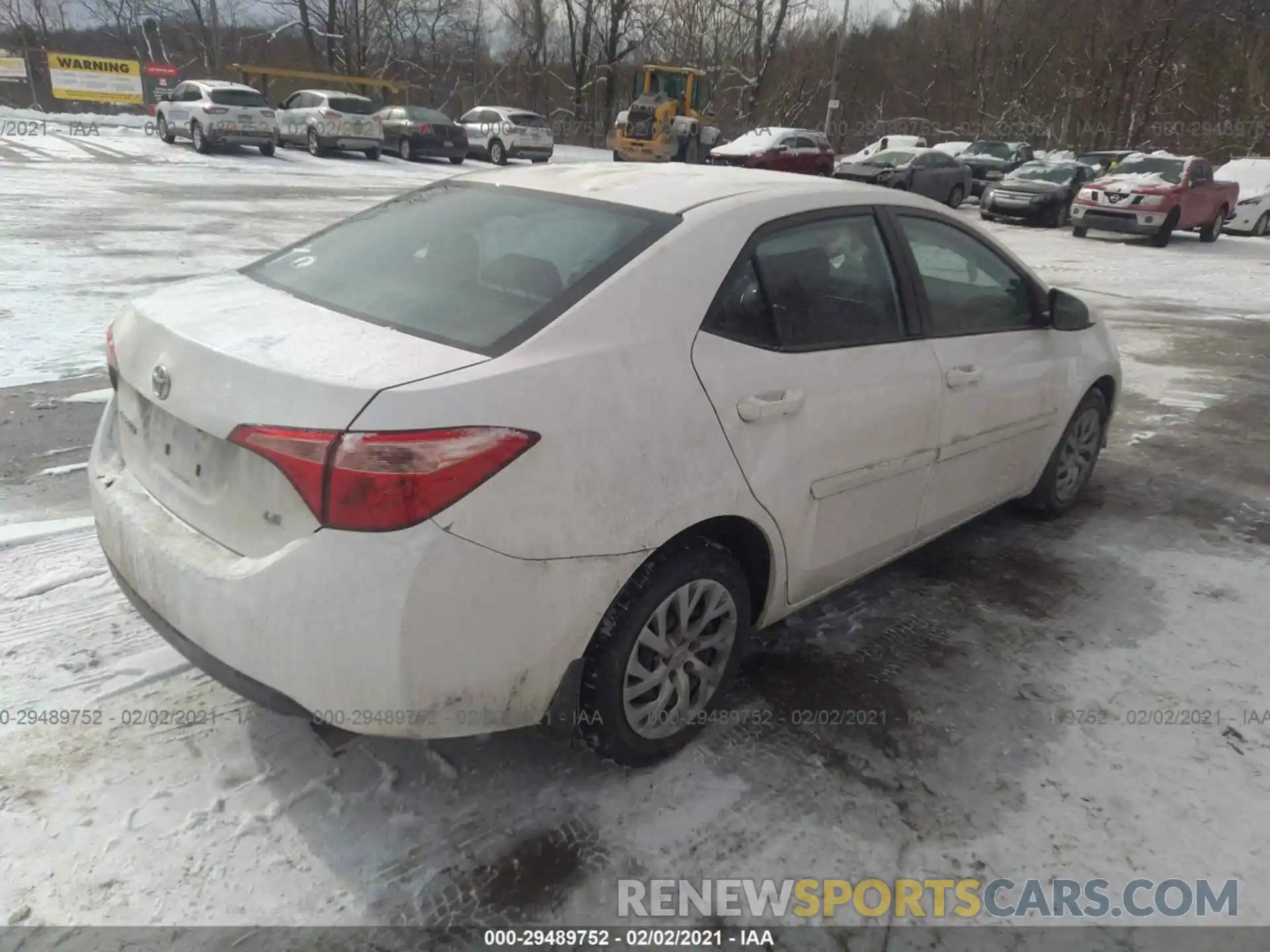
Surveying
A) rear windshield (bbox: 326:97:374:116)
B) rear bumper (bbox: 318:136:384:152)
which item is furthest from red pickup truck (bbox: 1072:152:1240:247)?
rear windshield (bbox: 326:97:374:116)

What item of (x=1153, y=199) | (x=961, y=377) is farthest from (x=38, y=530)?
(x=1153, y=199)

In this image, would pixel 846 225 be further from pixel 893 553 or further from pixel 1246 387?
pixel 1246 387

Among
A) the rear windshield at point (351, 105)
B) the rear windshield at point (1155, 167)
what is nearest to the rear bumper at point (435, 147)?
the rear windshield at point (351, 105)

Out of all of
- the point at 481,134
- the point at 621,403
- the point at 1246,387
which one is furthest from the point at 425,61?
the point at 621,403

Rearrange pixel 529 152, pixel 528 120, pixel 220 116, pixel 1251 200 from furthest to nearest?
pixel 529 152 → pixel 528 120 → pixel 220 116 → pixel 1251 200

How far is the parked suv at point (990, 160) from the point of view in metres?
26.6

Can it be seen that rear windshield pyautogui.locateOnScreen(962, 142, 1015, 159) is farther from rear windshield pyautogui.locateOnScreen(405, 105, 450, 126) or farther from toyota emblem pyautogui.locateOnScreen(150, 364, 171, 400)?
toyota emblem pyautogui.locateOnScreen(150, 364, 171, 400)

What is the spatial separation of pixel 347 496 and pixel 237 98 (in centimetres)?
2475

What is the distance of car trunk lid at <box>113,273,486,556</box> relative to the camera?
207 cm

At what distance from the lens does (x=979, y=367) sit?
3531 millimetres

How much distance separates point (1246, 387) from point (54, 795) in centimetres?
865

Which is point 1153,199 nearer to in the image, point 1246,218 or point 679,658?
point 1246,218

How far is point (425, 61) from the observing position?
163 ft

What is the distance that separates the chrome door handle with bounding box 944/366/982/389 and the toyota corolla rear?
1.32 meters
